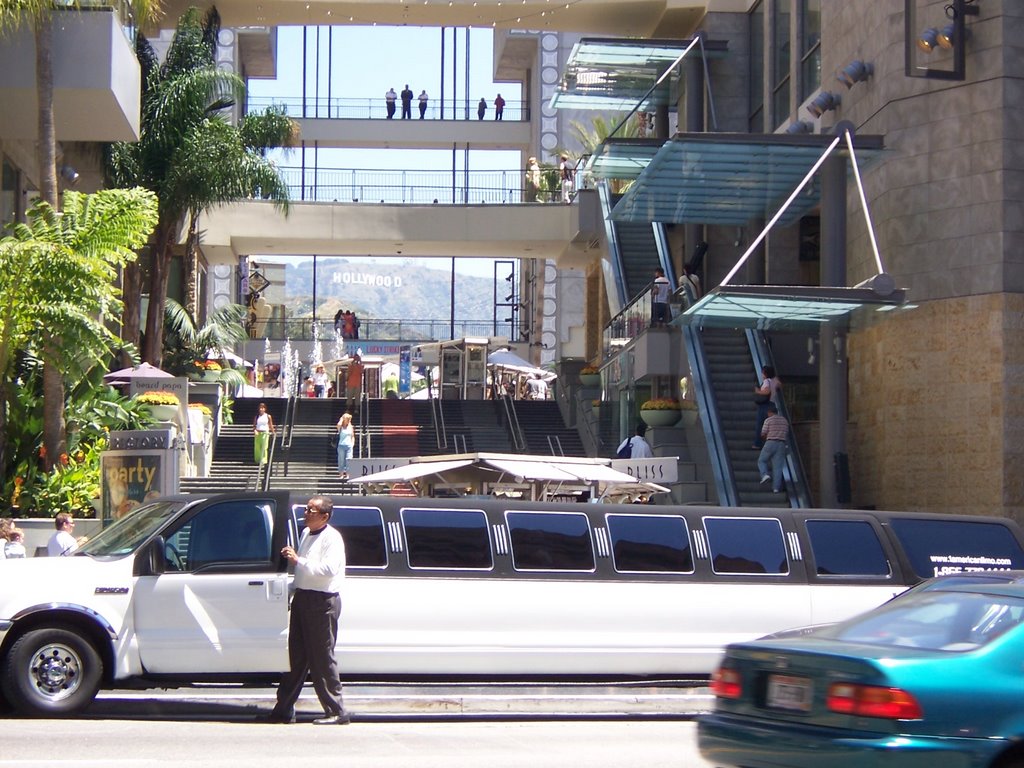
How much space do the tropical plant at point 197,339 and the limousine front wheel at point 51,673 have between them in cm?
2491

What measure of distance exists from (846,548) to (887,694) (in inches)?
276

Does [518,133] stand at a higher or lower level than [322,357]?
higher

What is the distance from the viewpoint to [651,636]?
43.2ft

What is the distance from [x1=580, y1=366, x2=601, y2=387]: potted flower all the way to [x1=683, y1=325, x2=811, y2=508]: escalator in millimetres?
6518

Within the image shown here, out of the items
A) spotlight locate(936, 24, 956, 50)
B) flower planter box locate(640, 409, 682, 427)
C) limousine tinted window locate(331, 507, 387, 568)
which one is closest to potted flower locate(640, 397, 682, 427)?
flower planter box locate(640, 409, 682, 427)

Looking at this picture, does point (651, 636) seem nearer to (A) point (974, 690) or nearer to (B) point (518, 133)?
(A) point (974, 690)

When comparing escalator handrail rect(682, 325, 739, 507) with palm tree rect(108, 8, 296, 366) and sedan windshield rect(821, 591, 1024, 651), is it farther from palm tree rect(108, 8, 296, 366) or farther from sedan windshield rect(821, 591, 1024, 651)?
sedan windshield rect(821, 591, 1024, 651)

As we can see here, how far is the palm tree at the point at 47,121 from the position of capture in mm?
24094

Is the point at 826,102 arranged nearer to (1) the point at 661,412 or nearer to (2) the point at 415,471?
(1) the point at 661,412

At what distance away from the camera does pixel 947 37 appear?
24.0 meters

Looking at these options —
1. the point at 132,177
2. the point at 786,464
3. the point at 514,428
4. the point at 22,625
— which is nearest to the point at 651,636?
the point at 22,625

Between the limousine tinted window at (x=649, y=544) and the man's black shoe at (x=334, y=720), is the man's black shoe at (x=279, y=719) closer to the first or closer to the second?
the man's black shoe at (x=334, y=720)

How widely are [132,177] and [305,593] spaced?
25122 millimetres

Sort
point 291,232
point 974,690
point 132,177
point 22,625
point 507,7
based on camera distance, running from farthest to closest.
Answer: point 291,232
point 507,7
point 132,177
point 22,625
point 974,690
